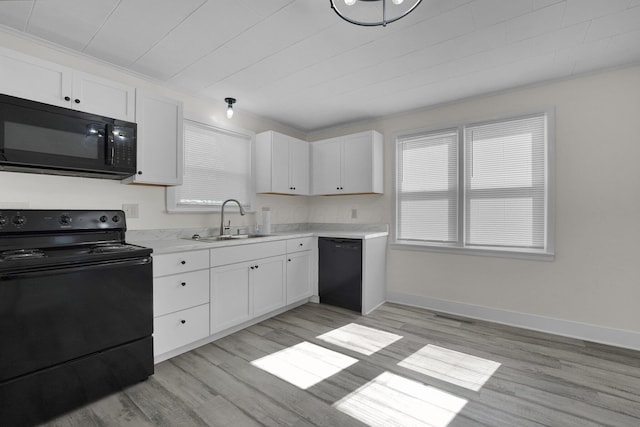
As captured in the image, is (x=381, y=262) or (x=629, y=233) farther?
(x=381, y=262)

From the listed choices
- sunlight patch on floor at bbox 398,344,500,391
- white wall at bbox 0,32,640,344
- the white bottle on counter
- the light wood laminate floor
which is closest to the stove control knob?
white wall at bbox 0,32,640,344

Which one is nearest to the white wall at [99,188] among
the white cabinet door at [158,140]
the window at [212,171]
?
the window at [212,171]

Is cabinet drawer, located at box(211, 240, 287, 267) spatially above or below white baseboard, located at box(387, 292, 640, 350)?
above

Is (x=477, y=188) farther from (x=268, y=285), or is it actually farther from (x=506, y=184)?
(x=268, y=285)

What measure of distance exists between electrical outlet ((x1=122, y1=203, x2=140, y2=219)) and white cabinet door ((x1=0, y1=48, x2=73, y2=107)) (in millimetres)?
868

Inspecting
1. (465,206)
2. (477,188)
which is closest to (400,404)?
(465,206)

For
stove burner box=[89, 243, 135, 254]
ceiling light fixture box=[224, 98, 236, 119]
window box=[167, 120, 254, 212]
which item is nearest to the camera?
stove burner box=[89, 243, 135, 254]

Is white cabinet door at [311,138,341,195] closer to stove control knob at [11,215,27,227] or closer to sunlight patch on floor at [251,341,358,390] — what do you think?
sunlight patch on floor at [251,341,358,390]

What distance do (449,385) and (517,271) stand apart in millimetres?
1589

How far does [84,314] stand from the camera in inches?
68.8

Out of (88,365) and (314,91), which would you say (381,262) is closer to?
(314,91)

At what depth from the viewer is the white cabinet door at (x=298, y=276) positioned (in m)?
3.40

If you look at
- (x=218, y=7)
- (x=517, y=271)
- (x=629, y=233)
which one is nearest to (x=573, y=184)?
(x=629, y=233)

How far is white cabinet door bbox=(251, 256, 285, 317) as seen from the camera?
297cm
